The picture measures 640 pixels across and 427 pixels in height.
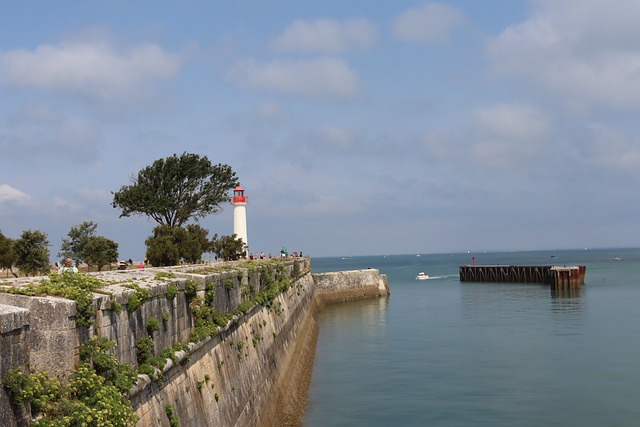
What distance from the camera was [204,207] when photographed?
202 feet

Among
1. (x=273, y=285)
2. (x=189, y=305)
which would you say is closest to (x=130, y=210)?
(x=273, y=285)

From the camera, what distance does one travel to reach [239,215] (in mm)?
63688

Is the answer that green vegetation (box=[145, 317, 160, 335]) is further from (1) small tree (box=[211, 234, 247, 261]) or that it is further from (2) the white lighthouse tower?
(2) the white lighthouse tower

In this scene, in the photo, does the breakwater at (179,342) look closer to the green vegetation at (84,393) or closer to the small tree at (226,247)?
the green vegetation at (84,393)

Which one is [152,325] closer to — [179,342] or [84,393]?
[179,342]

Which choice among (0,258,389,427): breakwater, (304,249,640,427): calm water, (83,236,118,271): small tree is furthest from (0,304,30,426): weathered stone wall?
(83,236,118,271): small tree

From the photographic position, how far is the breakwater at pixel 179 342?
28.4 feet

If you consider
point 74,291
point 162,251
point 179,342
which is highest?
point 162,251

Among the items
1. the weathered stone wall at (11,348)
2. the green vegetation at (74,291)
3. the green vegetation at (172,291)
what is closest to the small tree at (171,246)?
the green vegetation at (172,291)

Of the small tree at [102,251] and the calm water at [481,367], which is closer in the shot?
the calm water at [481,367]

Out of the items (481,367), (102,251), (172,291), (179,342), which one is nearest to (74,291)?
(172,291)

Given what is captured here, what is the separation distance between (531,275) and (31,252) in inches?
3209

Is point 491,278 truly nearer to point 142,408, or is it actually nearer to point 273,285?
point 273,285

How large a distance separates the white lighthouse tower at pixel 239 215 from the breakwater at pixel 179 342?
33785mm
